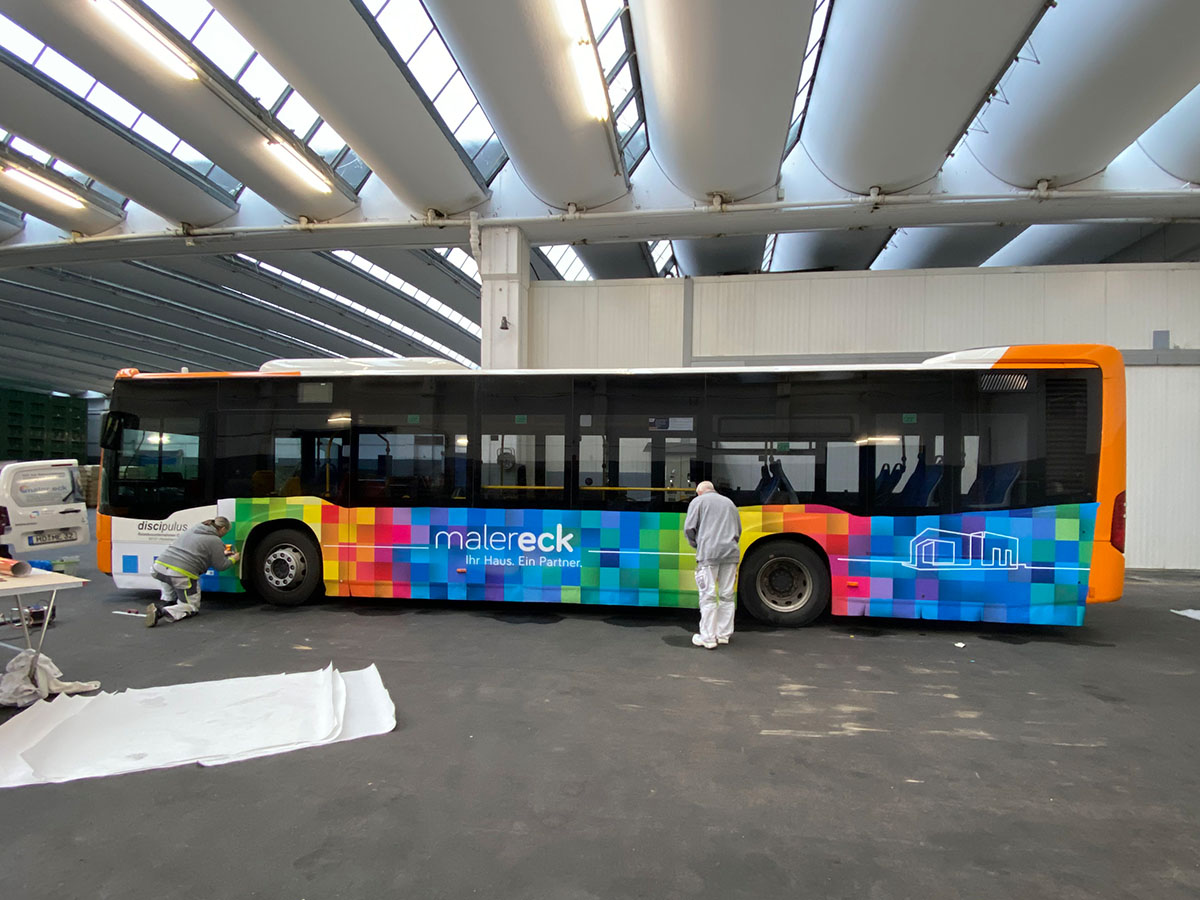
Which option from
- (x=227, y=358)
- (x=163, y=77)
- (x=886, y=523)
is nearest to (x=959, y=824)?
(x=886, y=523)

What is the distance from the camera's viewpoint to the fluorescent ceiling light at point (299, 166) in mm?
10438

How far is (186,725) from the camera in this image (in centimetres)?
445

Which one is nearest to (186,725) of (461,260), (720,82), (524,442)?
(524,442)

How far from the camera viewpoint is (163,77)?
29.2ft

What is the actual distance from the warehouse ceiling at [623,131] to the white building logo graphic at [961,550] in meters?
5.85

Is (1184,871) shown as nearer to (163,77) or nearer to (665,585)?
(665,585)

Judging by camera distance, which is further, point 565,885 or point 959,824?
point 959,824

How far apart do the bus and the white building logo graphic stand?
0.02 meters

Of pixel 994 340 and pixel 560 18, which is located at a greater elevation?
pixel 560 18

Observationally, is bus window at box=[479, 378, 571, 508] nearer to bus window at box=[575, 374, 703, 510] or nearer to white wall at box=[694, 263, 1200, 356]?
bus window at box=[575, 374, 703, 510]

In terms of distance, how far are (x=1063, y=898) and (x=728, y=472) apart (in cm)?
497

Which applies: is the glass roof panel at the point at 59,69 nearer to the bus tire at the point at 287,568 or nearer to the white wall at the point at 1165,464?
the bus tire at the point at 287,568

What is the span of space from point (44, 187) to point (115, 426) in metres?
7.62

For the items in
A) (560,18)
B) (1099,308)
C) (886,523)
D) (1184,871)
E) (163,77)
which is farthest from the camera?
(1099,308)
